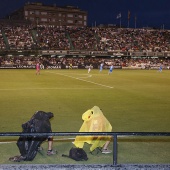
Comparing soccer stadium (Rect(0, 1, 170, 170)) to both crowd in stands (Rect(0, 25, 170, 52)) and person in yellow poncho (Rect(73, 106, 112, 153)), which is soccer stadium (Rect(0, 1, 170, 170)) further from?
crowd in stands (Rect(0, 25, 170, 52))

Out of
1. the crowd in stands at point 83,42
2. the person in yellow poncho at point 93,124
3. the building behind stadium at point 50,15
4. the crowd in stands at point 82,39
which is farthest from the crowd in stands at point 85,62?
the person in yellow poncho at point 93,124

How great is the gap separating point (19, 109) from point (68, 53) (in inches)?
2293

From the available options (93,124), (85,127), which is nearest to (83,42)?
(85,127)

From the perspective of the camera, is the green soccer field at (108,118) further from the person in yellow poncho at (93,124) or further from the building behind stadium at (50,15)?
the building behind stadium at (50,15)

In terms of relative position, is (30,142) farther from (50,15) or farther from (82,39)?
(50,15)

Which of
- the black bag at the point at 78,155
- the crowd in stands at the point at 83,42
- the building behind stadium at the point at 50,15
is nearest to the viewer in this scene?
the black bag at the point at 78,155

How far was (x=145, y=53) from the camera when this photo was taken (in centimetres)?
7706

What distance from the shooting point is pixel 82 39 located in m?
81.8

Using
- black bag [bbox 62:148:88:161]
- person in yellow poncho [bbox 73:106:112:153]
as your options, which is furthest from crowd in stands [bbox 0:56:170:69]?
black bag [bbox 62:148:88:161]

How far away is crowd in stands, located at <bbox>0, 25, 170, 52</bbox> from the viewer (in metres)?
75.7

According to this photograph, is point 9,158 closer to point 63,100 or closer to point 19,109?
point 19,109

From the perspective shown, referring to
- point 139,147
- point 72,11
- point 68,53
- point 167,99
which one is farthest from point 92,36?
Result: point 139,147

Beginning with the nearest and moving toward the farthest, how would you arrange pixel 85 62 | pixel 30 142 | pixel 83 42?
pixel 30 142
pixel 85 62
pixel 83 42

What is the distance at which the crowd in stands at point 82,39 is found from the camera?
75.7m
